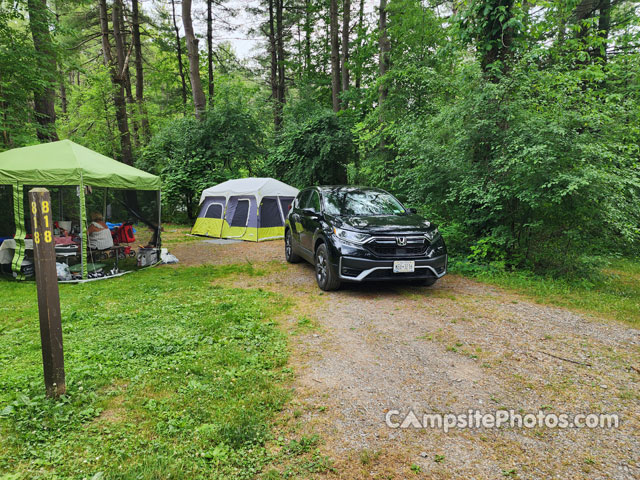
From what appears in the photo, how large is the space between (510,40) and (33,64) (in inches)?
433

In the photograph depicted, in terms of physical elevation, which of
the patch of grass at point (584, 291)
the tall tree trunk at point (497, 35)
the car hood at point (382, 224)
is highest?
the tall tree trunk at point (497, 35)

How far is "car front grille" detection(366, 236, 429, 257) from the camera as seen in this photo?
5.40m

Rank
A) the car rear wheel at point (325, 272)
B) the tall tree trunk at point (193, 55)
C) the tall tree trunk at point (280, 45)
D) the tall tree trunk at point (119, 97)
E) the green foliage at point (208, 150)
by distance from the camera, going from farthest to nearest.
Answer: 1. the tall tree trunk at point (280, 45)
2. the tall tree trunk at point (119, 97)
3. the green foliage at point (208, 150)
4. the tall tree trunk at point (193, 55)
5. the car rear wheel at point (325, 272)

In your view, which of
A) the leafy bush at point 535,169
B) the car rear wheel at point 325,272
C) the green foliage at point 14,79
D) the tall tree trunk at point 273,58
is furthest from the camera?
the tall tree trunk at point 273,58

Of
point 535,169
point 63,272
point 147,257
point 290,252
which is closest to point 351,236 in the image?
point 290,252

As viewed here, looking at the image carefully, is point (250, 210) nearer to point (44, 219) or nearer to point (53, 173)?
point (53, 173)

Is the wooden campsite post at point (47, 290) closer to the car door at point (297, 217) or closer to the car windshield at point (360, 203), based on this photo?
the car windshield at point (360, 203)

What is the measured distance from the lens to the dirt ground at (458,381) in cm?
219

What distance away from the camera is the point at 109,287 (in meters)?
6.39

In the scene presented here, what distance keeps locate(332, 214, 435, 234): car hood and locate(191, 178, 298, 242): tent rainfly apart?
7048 mm

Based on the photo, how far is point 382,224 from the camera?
5688 mm

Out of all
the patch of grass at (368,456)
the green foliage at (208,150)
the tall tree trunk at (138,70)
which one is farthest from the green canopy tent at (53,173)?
the tall tree trunk at (138,70)

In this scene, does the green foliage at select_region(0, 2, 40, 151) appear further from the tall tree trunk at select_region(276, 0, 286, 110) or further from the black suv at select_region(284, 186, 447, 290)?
the tall tree trunk at select_region(276, 0, 286, 110)

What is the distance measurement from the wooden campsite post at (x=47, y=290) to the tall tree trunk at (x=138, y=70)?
2022cm
